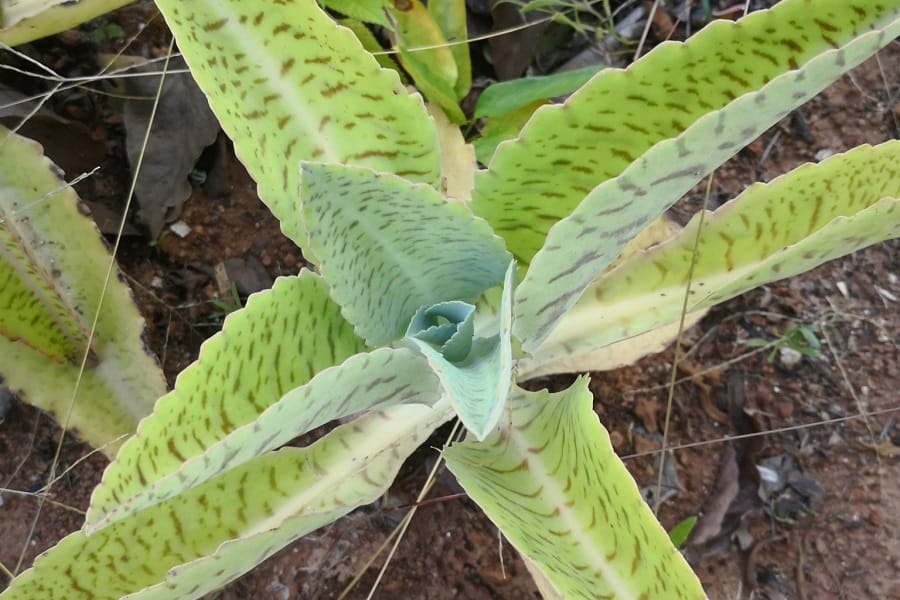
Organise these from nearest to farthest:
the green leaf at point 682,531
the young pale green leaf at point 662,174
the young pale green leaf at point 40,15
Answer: the young pale green leaf at point 662,174, the young pale green leaf at point 40,15, the green leaf at point 682,531

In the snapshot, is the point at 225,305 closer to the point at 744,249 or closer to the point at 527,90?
the point at 527,90

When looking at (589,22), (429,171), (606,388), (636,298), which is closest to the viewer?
(429,171)

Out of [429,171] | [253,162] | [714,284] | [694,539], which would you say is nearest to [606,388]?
[694,539]

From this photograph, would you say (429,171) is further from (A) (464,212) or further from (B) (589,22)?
(B) (589,22)

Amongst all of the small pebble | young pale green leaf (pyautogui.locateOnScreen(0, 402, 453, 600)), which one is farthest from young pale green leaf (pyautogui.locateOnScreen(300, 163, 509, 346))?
the small pebble

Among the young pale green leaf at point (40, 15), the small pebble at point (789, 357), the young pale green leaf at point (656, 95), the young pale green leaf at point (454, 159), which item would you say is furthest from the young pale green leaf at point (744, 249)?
the young pale green leaf at point (40, 15)

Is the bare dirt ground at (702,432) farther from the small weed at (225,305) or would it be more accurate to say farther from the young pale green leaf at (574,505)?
the young pale green leaf at (574,505)

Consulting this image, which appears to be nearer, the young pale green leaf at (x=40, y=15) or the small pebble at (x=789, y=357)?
the young pale green leaf at (x=40, y=15)
